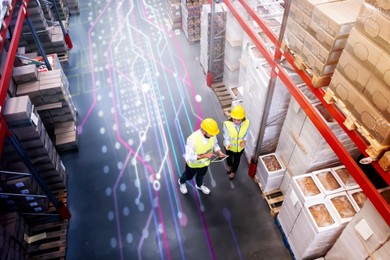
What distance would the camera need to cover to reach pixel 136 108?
880cm

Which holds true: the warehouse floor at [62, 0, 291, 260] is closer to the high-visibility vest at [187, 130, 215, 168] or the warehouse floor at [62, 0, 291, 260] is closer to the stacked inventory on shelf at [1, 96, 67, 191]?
the stacked inventory on shelf at [1, 96, 67, 191]

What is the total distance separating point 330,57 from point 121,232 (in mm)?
4993

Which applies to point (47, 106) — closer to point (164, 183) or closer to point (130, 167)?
point (130, 167)

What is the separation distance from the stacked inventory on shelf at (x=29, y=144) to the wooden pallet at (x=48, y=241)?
901 mm

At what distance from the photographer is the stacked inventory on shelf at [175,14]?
11180 mm

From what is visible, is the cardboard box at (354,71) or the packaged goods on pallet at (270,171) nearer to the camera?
the cardboard box at (354,71)

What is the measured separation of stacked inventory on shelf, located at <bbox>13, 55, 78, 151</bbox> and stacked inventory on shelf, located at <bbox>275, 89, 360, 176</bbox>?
507 centimetres

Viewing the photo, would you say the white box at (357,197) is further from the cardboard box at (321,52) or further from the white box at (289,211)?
the cardboard box at (321,52)

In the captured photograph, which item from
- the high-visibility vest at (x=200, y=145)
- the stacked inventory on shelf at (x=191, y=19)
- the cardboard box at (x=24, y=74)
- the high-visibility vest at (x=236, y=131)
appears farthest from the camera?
the stacked inventory on shelf at (x=191, y=19)

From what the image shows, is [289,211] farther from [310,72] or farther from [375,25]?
[375,25]

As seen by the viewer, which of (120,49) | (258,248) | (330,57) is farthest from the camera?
(120,49)

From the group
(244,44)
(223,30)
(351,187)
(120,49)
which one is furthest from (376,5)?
(120,49)

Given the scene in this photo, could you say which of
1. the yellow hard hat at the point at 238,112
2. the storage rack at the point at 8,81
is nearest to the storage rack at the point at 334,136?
the yellow hard hat at the point at 238,112

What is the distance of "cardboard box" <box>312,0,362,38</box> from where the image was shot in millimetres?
3551
